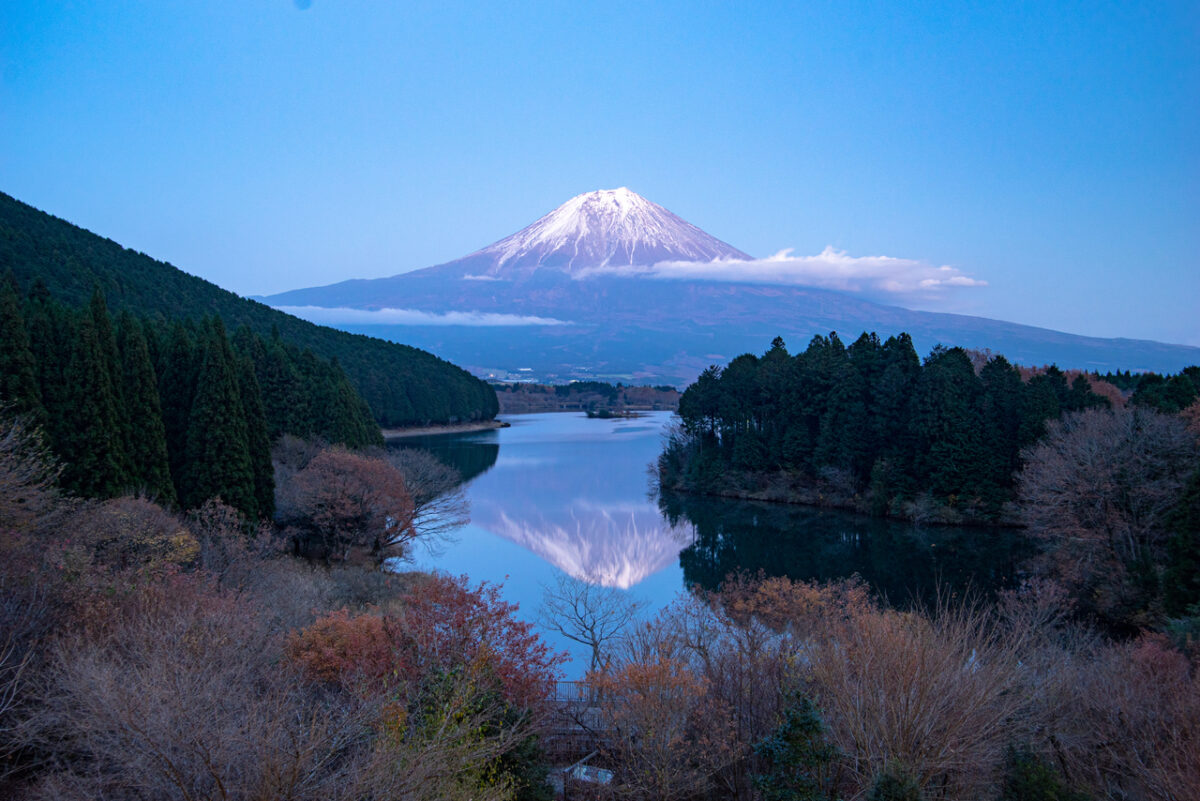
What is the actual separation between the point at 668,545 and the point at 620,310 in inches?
6232

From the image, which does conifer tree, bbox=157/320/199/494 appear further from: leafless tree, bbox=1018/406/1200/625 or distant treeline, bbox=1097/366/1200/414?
distant treeline, bbox=1097/366/1200/414

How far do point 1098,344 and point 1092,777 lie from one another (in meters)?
158

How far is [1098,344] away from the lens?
463 feet

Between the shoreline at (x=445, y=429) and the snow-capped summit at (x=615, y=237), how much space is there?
91.6 meters

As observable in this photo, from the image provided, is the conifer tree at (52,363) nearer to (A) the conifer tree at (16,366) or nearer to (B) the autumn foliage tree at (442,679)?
(A) the conifer tree at (16,366)

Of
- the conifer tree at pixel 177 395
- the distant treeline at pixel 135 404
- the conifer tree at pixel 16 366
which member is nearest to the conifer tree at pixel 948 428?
the distant treeline at pixel 135 404

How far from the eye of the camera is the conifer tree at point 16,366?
1708 cm

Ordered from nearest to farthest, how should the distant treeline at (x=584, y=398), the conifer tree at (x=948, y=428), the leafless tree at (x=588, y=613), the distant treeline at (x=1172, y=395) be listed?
the leafless tree at (x=588, y=613) → the distant treeline at (x=1172, y=395) → the conifer tree at (x=948, y=428) → the distant treeline at (x=584, y=398)

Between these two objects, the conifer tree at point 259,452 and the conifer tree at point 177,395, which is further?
the conifer tree at point 259,452

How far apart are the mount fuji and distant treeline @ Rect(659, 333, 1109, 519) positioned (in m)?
102

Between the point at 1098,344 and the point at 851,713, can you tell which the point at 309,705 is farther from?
the point at 1098,344

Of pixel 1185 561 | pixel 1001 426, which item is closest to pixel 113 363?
pixel 1185 561

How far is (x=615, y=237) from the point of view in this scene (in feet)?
582

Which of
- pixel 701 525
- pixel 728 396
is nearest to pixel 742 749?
pixel 701 525
